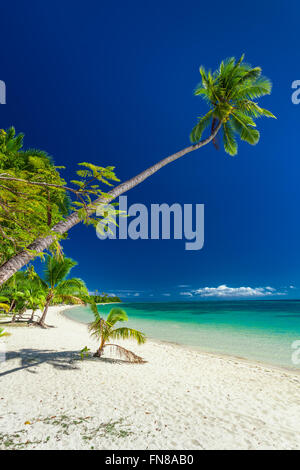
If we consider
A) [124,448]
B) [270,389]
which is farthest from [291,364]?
[124,448]

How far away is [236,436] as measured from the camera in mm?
3736

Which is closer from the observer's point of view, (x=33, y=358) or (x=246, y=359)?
(x=33, y=358)

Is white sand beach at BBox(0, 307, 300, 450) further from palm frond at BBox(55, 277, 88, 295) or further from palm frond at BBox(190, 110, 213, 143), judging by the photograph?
palm frond at BBox(190, 110, 213, 143)

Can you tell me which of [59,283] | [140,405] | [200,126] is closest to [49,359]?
[140,405]

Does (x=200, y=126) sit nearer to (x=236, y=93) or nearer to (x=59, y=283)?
(x=236, y=93)

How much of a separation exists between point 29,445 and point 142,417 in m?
1.86

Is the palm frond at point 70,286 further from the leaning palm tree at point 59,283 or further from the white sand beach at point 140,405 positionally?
the white sand beach at point 140,405

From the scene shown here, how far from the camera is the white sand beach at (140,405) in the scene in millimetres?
3576

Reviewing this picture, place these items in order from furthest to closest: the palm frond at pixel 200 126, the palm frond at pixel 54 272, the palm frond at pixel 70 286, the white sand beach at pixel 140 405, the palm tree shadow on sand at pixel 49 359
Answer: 1. the palm frond at pixel 54 272
2. the palm frond at pixel 70 286
3. the palm frond at pixel 200 126
4. the palm tree shadow on sand at pixel 49 359
5. the white sand beach at pixel 140 405

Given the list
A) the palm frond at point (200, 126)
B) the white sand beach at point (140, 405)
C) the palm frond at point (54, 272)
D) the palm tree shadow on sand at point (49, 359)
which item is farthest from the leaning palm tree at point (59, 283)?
the palm frond at point (200, 126)

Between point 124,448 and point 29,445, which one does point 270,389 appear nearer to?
point 124,448

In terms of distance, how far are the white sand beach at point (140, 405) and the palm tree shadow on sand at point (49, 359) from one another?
A: 0.03 m

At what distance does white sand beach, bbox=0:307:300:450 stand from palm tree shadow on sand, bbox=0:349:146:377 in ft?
0.10
